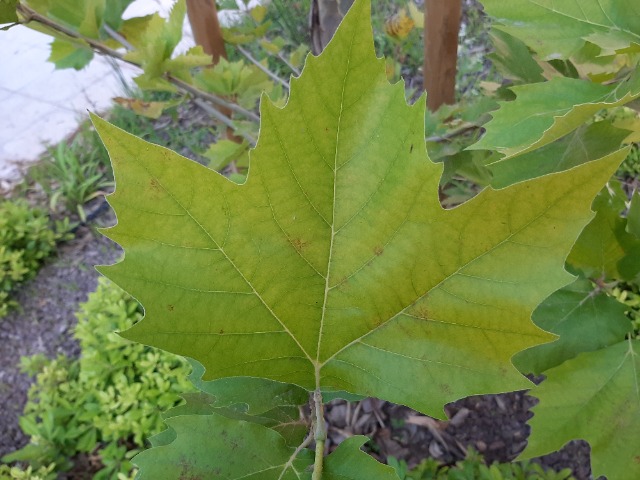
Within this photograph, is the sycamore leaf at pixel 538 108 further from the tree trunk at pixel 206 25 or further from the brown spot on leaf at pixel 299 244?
the tree trunk at pixel 206 25

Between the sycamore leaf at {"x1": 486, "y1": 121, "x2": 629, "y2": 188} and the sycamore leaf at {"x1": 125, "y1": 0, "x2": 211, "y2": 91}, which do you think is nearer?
the sycamore leaf at {"x1": 486, "y1": 121, "x2": 629, "y2": 188}

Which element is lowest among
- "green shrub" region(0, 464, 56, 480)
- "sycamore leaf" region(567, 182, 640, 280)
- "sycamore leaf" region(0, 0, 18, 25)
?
"green shrub" region(0, 464, 56, 480)

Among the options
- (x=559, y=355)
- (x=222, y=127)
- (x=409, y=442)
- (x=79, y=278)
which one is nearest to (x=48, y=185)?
(x=79, y=278)

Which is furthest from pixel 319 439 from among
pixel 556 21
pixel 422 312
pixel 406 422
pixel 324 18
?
pixel 406 422

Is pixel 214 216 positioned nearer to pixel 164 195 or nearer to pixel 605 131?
pixel 164 195

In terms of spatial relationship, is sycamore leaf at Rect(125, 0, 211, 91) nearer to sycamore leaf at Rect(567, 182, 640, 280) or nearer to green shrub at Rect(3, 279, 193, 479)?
sycamore leaf at Rect(567, 182, 640, 280)

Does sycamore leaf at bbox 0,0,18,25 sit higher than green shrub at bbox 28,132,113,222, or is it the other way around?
sycamore leaf at bbox 0,0,18,25

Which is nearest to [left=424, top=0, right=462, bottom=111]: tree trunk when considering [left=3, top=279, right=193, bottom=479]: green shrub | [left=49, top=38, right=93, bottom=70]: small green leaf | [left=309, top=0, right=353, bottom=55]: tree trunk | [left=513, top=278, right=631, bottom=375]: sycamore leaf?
[left=309, top=0, right=353, bottom=55]: tree trunk
